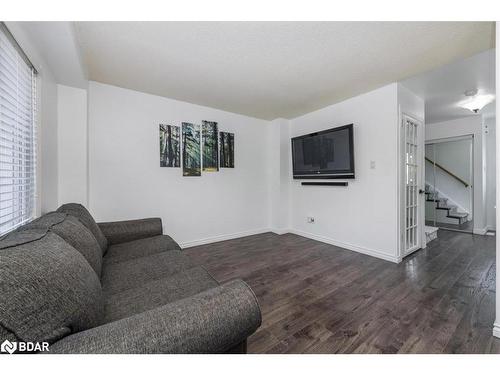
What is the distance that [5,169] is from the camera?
51.9 inches

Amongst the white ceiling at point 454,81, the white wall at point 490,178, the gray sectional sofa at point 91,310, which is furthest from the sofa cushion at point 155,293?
the white wall at point 490,178

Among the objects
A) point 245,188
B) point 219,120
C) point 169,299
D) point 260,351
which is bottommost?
point 260,351

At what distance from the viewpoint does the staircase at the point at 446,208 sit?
4.49 m

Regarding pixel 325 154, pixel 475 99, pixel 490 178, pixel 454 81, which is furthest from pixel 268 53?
pixel 490 178

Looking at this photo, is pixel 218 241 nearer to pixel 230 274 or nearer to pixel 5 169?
pixel 230 274

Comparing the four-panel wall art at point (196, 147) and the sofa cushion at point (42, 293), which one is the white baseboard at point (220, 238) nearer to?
the four-panel wall art at point (196, 147)

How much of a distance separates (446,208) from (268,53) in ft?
17.7

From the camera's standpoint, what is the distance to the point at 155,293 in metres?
1.15

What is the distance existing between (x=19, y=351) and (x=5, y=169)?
4.34 feet

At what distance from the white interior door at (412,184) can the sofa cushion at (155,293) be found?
2.90 metres

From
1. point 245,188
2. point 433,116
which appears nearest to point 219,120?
point 245,188

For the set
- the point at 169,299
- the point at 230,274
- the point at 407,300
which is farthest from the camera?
the point at 230,274

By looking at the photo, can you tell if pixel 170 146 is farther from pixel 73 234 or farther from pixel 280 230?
pixel 280 230
